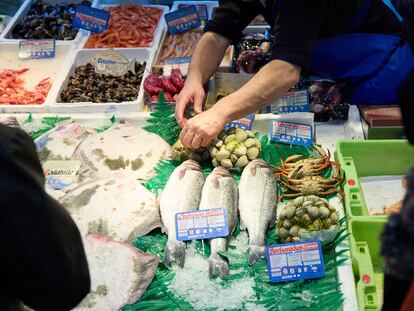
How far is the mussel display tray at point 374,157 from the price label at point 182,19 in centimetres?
207

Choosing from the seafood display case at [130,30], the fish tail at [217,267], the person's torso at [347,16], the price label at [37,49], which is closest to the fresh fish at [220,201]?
the fish tail at [217,267]

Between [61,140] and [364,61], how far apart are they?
6.69ft

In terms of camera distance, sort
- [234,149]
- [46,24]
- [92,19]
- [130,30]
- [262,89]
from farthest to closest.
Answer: [46,24]
[130,30]
[92,19]
[234,149]
[262,89]

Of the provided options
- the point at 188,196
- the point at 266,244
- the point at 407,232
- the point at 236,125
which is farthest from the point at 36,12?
the point at 407,232

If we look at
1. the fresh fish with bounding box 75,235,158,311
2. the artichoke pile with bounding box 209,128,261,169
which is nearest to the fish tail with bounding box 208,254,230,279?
the fresh fish with bounding box 75,235,158,311

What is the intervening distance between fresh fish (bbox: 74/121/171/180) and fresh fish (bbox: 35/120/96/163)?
105 mm

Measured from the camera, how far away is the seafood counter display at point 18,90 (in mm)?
4027

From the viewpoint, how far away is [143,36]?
15.7 ft

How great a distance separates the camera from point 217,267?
2.54 meters

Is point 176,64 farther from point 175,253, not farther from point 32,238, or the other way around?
point 32,238

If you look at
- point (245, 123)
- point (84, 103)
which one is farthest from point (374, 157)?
point (84, 103)

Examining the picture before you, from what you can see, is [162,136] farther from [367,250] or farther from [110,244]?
[367,250]

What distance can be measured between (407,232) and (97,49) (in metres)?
3.92

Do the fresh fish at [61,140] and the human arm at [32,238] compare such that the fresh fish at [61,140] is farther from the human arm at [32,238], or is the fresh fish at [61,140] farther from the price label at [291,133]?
the human arm at [32,238]
